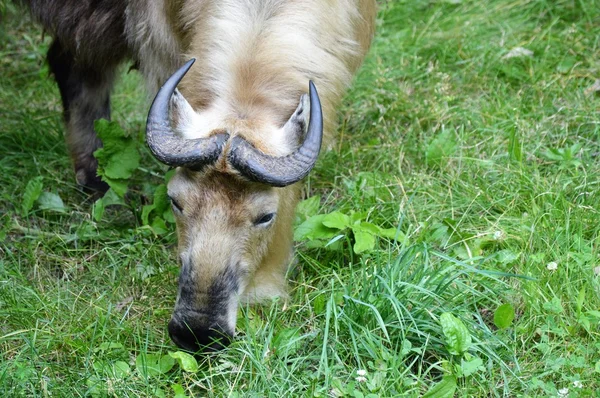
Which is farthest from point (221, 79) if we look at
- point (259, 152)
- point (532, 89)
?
point (532, 89)

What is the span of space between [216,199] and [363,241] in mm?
986

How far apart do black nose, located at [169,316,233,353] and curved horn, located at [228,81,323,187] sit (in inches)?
28.1

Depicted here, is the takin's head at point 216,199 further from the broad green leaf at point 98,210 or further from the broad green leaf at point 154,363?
the broad green leaf at point 98,210

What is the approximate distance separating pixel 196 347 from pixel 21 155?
2.73 metres

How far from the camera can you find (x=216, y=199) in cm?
416

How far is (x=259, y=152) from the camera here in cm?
404

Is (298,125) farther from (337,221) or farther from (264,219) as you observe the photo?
(337,221)

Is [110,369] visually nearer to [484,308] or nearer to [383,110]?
[484,308]

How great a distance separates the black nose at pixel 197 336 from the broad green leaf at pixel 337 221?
1.04 m

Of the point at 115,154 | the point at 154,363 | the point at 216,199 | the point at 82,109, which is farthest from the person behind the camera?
the point at 82,109

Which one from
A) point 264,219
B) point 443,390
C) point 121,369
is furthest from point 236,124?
point 443,390

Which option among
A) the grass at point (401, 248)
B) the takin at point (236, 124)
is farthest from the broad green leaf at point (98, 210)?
the takin at point (236, 124)

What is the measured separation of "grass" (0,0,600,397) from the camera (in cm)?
413

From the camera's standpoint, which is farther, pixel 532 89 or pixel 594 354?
pixel 532 89
